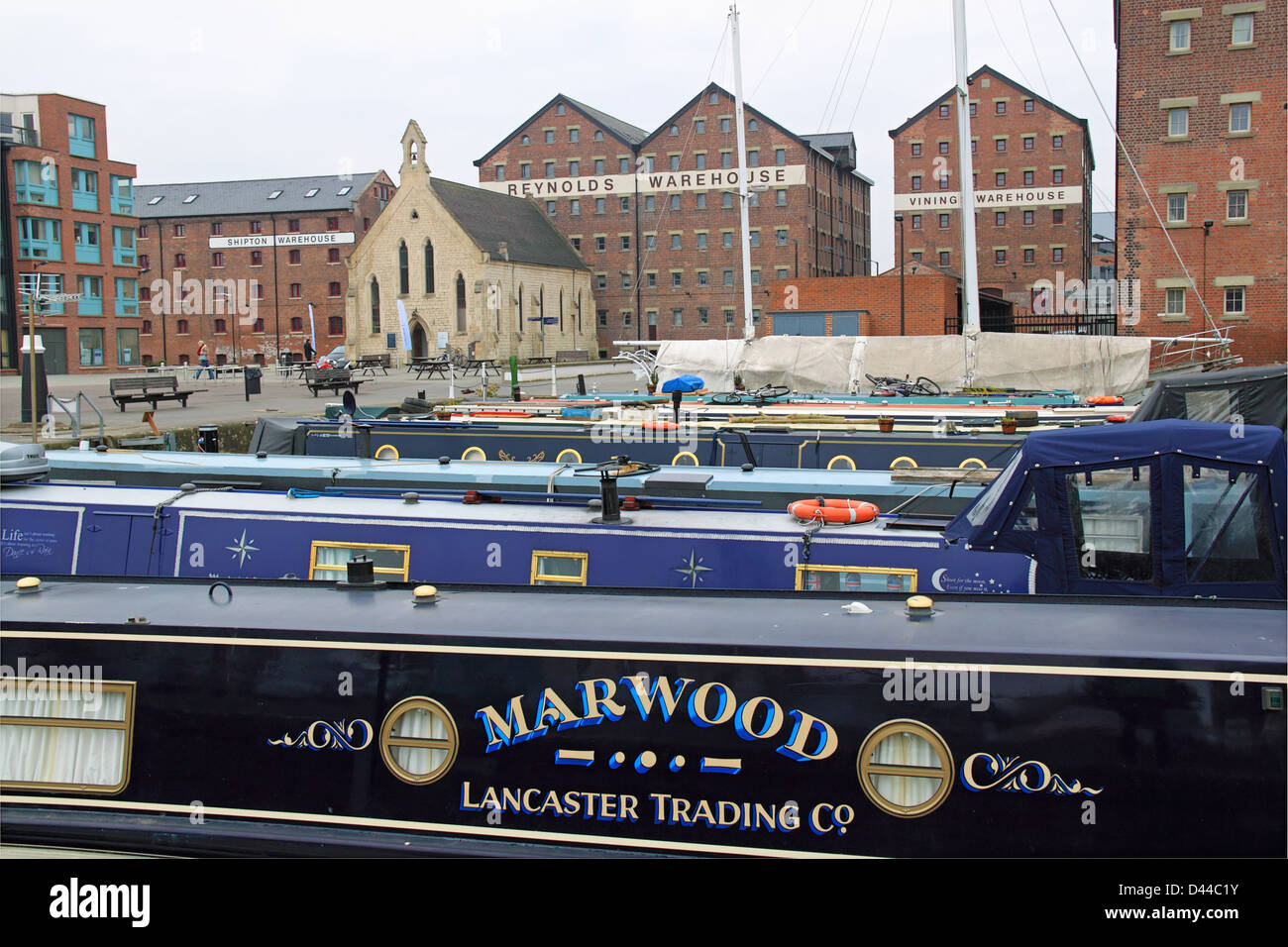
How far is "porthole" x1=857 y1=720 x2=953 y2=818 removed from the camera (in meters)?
4.45

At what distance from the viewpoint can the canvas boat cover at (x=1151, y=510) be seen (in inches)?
222

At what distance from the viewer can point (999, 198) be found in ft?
225

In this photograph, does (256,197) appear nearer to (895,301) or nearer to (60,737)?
(895,301)

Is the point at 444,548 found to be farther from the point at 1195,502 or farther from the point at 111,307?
the point at 111,307

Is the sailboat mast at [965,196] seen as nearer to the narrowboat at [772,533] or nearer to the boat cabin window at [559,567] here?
the narrowboat at [772,533]

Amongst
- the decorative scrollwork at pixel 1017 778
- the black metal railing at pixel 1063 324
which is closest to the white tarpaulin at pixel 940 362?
the black metal railing at pixel 1063 324

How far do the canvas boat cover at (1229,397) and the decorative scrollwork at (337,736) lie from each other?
7.23 m

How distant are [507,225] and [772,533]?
66.2 metres

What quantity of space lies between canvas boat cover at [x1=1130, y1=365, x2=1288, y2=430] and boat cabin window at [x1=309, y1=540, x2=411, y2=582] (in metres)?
6.20

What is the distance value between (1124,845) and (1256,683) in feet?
2.61

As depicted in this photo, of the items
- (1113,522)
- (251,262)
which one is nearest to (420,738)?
(1113,522)

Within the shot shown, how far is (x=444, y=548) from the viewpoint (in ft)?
27.7
